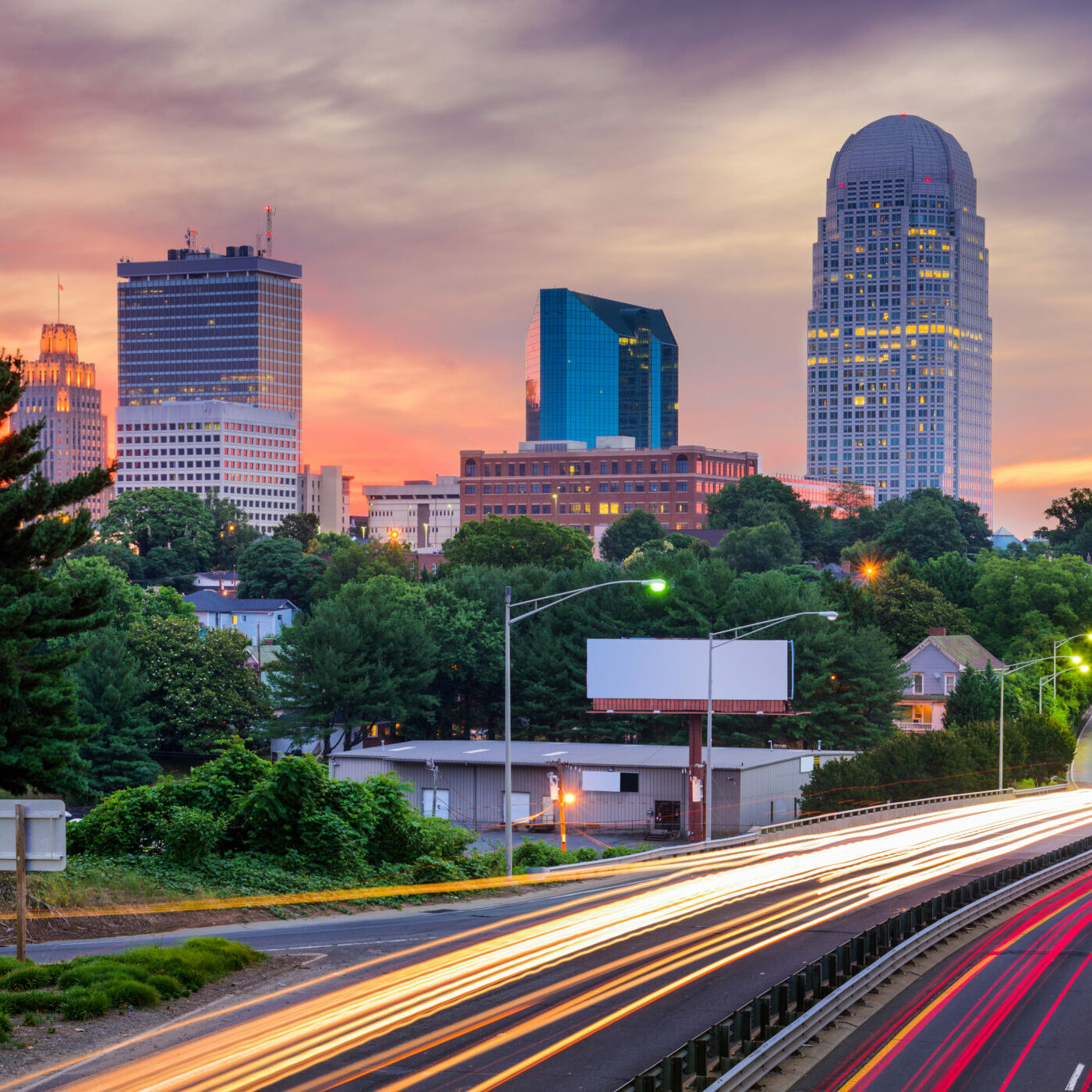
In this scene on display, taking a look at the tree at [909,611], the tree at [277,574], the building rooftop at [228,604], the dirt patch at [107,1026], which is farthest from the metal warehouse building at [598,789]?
the tree at [277,574]

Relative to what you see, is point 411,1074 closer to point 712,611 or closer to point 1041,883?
point 1041,883

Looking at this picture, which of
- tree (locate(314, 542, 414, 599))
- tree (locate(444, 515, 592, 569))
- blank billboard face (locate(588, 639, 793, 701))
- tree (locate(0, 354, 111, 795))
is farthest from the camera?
tree (locate(444, 515, 592, 569))

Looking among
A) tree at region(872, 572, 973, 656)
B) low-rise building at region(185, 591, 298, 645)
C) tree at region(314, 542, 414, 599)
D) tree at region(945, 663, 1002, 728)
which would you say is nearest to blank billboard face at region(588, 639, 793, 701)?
tree at region(945, 663, 1002, 728)

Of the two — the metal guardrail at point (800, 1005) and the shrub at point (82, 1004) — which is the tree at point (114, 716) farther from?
the shrub at point (82, 1004)

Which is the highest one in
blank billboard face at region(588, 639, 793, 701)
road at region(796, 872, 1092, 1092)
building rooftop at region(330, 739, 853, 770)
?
blank billboard face at region(588, 639, 793, 701)

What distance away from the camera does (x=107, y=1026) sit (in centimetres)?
2031

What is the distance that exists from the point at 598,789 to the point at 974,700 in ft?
116

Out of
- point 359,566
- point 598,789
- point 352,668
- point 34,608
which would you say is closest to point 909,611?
point 352,668

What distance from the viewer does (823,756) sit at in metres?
77.1

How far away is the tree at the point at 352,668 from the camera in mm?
86188

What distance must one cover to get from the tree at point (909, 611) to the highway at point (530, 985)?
8565 centimetres

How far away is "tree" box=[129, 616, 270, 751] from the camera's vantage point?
9081cm

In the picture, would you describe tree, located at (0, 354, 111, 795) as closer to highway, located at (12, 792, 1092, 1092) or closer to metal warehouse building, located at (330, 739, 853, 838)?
highway, located at (12, 792, 1092, 1092)

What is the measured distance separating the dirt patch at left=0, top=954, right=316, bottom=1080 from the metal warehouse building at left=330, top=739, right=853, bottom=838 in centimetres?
4243
